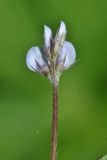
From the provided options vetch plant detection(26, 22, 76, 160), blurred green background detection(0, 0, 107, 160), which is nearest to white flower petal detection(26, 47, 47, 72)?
vetch plant detection(26, 22, 76, 160)

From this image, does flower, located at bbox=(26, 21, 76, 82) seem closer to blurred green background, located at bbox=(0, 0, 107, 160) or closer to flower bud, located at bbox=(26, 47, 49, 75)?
flower bud, located at bbox=(26, 47, 49, 75)

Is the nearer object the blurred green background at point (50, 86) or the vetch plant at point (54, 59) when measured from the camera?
the vetch plant at point (54, 59)

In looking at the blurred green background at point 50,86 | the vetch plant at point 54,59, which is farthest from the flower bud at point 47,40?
the blurred green background at point 50,86

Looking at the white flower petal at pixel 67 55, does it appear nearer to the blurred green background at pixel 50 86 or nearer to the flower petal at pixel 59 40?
Answer: the flower petal at pixel 59 40

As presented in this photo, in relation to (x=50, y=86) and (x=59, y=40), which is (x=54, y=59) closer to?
(x=59, y=40)

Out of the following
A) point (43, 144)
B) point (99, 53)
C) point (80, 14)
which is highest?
point (80, 14)

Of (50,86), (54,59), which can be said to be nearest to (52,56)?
(54,59)

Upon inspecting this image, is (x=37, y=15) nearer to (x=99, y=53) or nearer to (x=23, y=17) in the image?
(x=23, y=17)

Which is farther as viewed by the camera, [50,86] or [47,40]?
[50,86]

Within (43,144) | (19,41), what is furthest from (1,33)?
(43,144)
